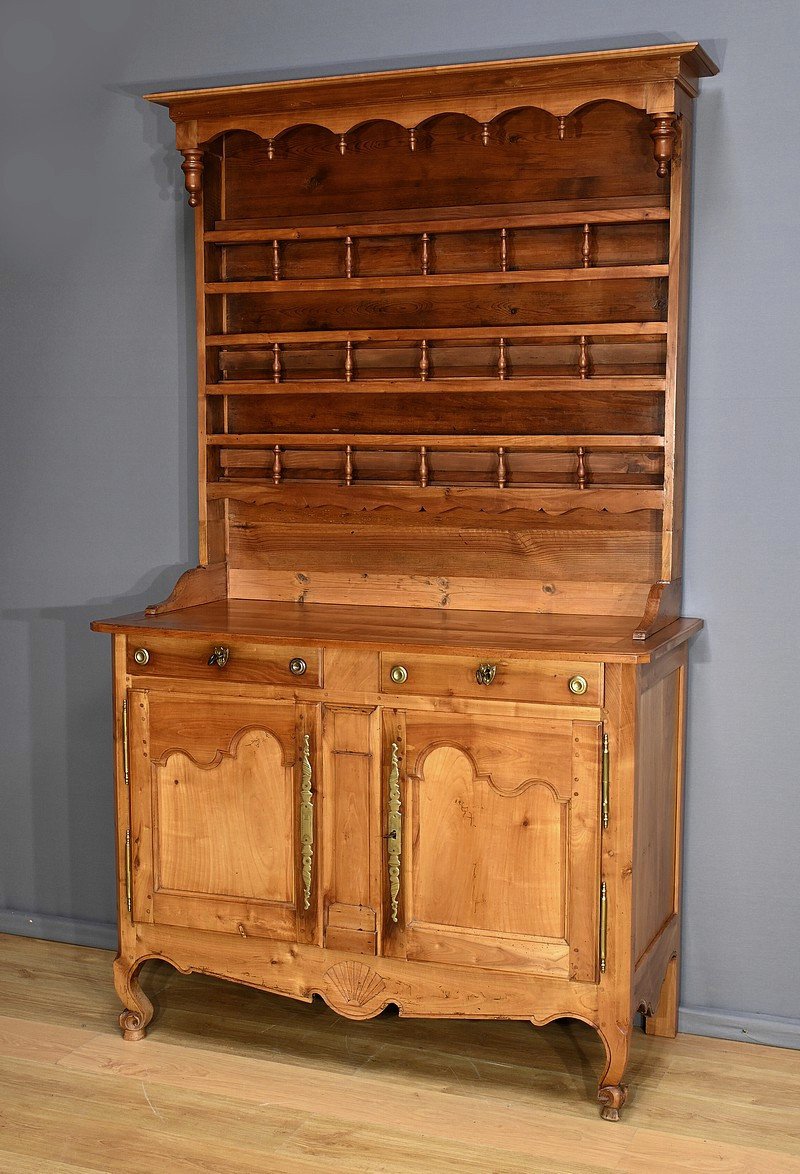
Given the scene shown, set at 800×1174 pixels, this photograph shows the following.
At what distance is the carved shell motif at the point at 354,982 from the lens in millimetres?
3125

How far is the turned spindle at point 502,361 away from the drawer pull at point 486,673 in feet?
2.77

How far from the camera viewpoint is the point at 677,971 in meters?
3.42

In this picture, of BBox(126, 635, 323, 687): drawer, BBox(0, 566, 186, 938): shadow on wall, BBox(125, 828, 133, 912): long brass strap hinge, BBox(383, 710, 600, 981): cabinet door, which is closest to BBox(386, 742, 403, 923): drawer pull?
BBox(383, 710, 600, 981): cabinet door

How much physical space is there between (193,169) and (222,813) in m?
1.73

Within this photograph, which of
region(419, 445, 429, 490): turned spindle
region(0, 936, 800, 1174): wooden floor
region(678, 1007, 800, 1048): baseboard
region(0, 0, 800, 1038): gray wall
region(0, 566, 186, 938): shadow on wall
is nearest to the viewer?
region(0, 936, 800, 1174): wooden floor

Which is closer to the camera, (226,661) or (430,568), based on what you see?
(226,661)

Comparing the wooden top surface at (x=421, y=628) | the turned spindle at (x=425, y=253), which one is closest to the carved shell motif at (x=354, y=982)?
the wooden top surface at (x=421, y=628)

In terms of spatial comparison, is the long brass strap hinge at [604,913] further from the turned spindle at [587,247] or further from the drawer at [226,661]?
the turned spindle at [587,247]

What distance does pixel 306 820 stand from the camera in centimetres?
312

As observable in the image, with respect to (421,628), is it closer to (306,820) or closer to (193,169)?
(306,820)

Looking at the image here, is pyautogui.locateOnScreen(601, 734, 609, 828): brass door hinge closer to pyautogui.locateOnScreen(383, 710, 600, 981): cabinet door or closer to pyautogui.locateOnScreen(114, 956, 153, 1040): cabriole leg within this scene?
pyautogui.locateOnScreen(383, 710, 600, 981): cabinet door

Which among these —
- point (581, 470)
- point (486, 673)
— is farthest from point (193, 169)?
point (486, 673)

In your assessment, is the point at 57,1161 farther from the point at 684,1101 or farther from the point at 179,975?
the point at 684,1101

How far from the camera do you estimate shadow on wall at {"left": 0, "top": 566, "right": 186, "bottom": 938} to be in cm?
400
